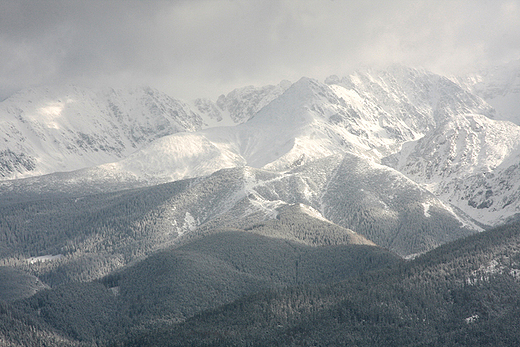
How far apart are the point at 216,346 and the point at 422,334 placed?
77273 mm

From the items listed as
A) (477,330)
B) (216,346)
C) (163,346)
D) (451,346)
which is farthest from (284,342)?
(477,330)

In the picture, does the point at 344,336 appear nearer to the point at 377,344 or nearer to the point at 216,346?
the point at 377,344

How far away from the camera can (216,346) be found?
195 meters

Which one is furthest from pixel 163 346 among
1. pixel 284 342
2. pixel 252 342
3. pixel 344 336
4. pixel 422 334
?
pixel 422 334

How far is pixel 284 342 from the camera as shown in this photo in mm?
195875

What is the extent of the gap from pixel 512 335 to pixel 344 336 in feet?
196

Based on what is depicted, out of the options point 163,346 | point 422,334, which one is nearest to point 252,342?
point 163,346

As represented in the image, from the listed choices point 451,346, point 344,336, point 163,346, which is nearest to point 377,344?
point 344,336

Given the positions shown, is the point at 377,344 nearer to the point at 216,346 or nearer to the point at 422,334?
the point at 422,334

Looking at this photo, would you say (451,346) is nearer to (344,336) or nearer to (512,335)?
(512,335)

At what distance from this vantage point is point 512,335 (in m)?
190

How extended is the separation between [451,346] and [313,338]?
49.3m

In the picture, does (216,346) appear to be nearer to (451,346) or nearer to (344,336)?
(344,336)

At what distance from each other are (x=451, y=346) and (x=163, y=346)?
105 metres
